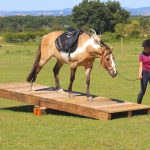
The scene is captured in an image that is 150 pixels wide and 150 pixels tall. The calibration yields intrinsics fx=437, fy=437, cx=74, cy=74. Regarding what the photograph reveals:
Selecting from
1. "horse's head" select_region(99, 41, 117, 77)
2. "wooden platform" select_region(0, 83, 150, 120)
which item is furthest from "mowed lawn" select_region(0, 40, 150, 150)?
"horse's head" select_region(99, 41, 117, 77)

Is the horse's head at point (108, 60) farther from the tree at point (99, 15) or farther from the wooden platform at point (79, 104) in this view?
the tree at point (99, 15)

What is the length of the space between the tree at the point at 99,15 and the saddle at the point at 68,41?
260ft

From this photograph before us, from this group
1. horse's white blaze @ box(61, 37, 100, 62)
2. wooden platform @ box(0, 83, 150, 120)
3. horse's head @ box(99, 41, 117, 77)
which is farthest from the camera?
horse's white blaze @ box(61, 37, 100, 62)

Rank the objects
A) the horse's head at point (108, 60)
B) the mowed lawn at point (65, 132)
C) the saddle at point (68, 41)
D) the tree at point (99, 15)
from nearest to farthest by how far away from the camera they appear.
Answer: the mowed lawn at point (65, 132)
the horse's head at point (108, 60)
the saddle at point (68, 41)
the tree at point (99, 15)

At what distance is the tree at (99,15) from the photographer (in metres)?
91.6

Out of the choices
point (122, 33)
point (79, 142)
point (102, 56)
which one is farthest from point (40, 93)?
point (122, 33)

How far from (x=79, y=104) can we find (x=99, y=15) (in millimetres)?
82910

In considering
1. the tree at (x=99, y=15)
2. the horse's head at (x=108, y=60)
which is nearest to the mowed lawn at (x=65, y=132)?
the horse's head at (x=108, y=60)

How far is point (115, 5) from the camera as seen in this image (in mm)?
94688

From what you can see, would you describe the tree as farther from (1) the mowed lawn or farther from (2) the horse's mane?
(2) the horse's mane

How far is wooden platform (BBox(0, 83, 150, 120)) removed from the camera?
9.91m

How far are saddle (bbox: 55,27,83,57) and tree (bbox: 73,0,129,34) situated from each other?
7931 centimetres

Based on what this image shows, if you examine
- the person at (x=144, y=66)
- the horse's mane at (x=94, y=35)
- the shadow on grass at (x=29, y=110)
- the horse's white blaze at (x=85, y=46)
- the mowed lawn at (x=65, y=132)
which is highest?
the horse's mane at (x=94, y=35)

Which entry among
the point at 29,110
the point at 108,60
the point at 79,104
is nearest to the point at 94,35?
the point at 108,60
